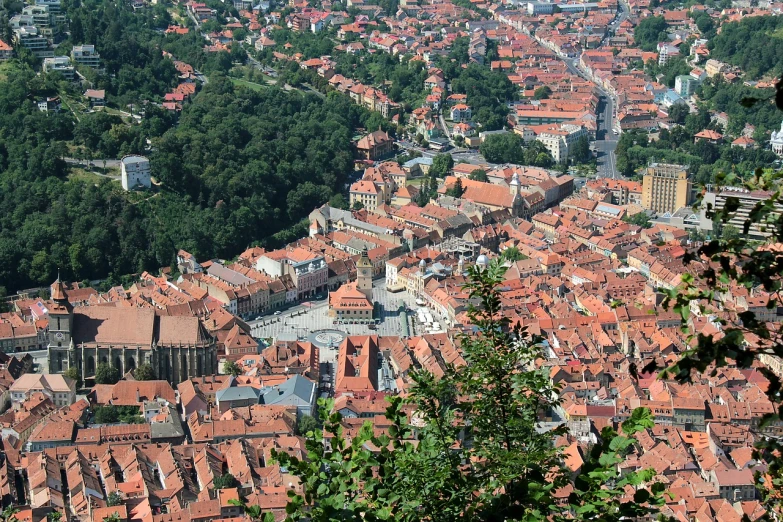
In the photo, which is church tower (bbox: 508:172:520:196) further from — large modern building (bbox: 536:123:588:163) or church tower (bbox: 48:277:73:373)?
church tower (bbox: 48:277:73:373)

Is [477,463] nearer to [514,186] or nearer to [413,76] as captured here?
[514,186]

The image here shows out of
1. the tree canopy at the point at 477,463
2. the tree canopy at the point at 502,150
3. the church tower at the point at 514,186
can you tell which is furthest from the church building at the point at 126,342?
the tree canopy at the point at 502,150

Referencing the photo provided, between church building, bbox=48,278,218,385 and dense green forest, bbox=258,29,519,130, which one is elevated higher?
church building, bbox=48,278,218,385

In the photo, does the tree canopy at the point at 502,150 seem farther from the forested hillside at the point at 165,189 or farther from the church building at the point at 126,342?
the church building at the point at 126,342

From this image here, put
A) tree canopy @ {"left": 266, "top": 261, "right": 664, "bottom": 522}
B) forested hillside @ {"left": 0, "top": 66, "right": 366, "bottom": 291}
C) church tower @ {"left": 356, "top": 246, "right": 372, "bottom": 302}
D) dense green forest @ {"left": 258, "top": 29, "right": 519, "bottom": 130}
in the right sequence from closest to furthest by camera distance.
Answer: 1. tree canopy @ {"left": 266, "top": 261, "right": 664, "bottom": 522}
2. church tower @ {"left": 356, "top": 246, "right": 372, "bottom": 302}
3. forested hillside @ {"left": 0, "top": 66, "right": 366, "bottom": 291}
4. dense green forest @ {"left": 258, "top": 29, "right": 519, "bottom": 130}

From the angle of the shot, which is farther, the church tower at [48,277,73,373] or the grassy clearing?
the grassy clearing

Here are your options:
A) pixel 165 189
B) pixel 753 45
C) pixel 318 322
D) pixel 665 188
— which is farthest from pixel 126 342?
pixel 753 45

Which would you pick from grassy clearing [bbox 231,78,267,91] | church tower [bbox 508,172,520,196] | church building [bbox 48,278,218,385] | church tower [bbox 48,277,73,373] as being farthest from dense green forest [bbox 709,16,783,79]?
church tower [bbox 48,277,73,373]

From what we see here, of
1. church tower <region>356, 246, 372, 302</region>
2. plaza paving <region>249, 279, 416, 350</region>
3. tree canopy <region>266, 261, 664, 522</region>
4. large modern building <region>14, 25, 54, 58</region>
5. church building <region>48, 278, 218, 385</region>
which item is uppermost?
tree canopy <region>266, 261, 664, 522</region>
